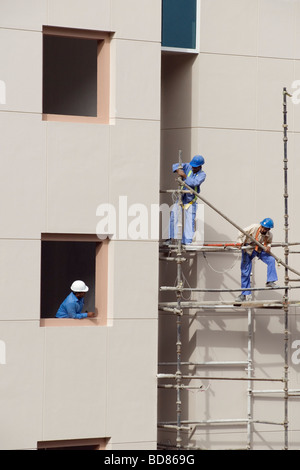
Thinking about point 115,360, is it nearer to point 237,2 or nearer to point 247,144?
point 247,144

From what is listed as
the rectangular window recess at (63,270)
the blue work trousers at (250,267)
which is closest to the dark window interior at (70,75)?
the rectangular window recess at (63,270)

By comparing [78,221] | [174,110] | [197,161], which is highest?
[174,110]

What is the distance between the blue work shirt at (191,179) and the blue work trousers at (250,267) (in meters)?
1.40

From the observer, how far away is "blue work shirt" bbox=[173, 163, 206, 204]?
20969mm

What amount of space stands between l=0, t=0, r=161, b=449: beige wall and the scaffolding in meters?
0.65

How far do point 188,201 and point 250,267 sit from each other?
1.63 metres

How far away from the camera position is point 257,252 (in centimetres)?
2106

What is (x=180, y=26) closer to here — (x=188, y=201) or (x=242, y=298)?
(x=188, y=201)

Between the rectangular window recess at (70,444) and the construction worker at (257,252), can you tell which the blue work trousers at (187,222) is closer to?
the construction worker at (257,252)

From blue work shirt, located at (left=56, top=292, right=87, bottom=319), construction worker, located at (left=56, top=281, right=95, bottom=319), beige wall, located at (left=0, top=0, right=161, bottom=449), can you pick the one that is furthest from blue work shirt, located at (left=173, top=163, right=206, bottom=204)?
blue work shirt, located at (left=56, top=292, right=87, bottom=319)

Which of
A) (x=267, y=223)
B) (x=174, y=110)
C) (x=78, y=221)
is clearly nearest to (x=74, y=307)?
(x=78, y=221)

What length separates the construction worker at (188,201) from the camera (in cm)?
2097

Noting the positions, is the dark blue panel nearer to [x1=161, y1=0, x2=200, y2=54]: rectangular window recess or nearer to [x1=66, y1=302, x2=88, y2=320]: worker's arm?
[x1=161, y1=0, x2=200, y2=54]: rectangular window recess
